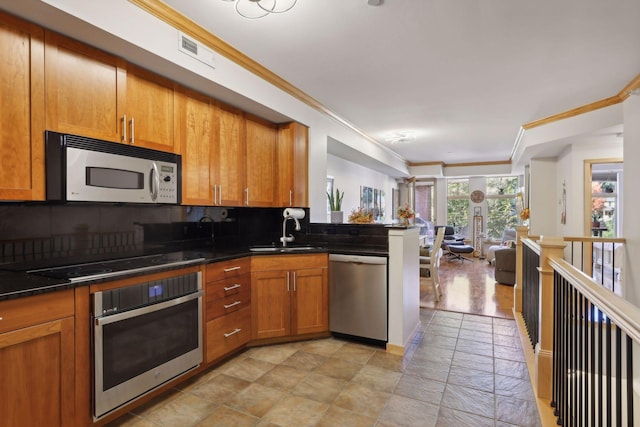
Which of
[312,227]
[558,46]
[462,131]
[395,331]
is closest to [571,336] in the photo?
[395,331]

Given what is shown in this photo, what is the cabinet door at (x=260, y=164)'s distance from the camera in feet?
11.2

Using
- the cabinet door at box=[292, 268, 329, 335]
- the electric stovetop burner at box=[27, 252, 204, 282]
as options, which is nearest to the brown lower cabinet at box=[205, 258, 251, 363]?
the electric stovetop burner at box=[27, 252, 204, 282]

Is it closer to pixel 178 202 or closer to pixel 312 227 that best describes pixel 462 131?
pixel 312 227

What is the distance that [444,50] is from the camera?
282cm

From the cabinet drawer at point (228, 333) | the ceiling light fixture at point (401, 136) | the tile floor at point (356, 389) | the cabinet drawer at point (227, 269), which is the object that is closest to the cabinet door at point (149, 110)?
the cabinet drawer at point (227, 269)

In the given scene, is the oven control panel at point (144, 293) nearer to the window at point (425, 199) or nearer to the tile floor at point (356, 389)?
the tile floor at point (356, 389)

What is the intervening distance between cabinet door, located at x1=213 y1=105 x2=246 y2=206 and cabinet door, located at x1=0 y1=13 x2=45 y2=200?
1.29 meters

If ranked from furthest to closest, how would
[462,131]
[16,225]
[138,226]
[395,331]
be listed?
[462,131], [395,331], [138,226], [16,225]

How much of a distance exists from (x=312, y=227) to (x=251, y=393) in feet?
6.07

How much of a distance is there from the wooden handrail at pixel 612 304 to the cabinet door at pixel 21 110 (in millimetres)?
2628

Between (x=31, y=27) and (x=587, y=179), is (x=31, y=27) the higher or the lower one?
the higher one

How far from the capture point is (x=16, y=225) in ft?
6.72

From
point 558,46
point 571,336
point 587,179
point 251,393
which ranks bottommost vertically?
point 251,393

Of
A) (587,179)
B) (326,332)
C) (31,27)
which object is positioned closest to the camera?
(31,27)
